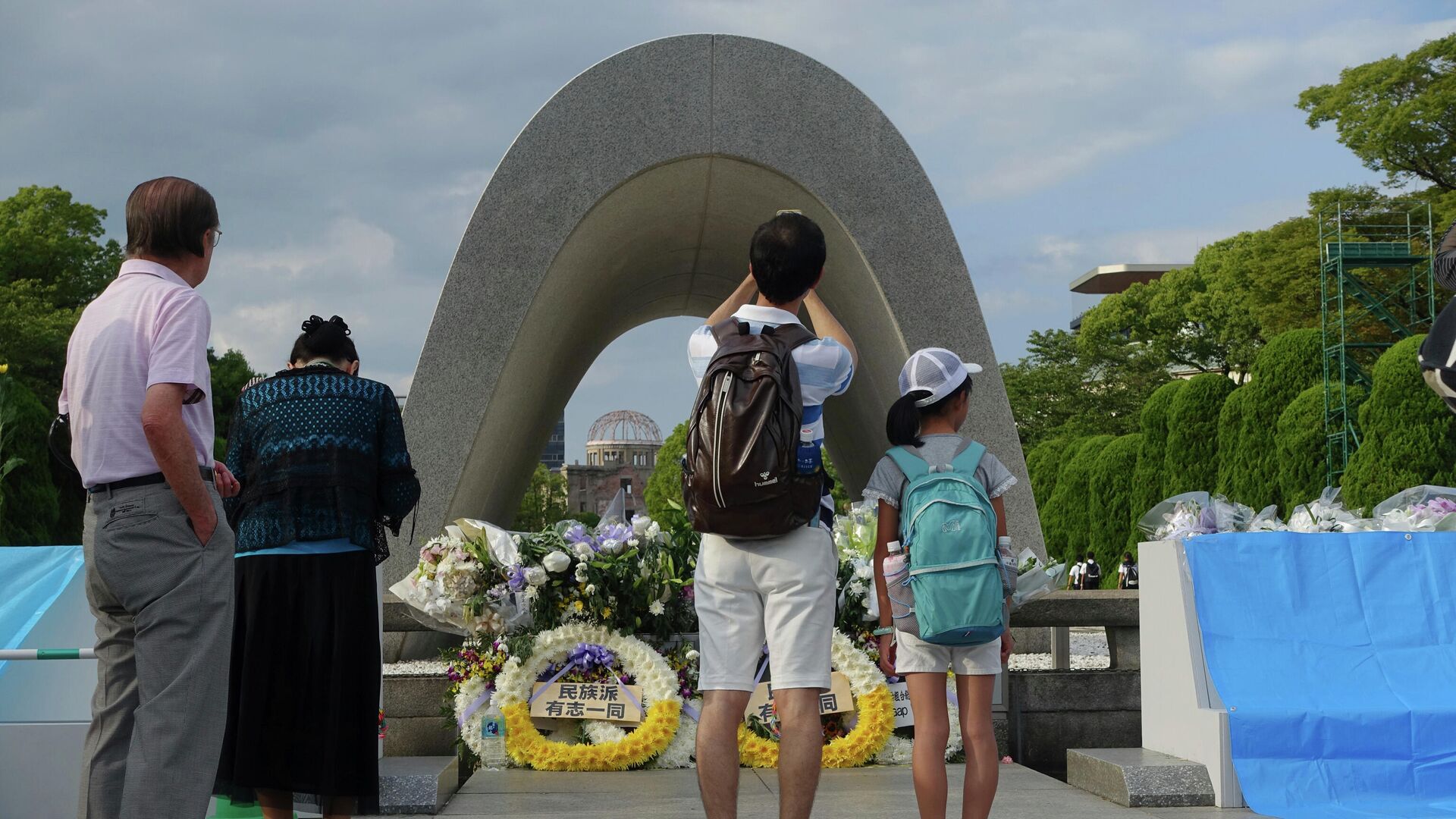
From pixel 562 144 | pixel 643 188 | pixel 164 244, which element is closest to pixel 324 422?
pixel 164 244

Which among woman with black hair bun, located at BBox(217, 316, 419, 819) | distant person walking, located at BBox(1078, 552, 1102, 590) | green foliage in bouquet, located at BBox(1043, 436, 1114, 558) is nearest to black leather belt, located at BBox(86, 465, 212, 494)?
woman with black hair bun, located at BBox(217, 316, 419, 819)

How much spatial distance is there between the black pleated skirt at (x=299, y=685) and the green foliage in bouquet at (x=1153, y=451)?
27.5 m

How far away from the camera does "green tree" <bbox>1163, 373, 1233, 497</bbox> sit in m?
28.7

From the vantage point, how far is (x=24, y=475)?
2853 centimetres

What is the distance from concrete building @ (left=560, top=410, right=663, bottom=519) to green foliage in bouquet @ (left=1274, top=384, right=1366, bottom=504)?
8059 centimetres

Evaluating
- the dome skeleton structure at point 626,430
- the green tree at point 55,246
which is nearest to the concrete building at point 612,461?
the dome skeleton structure at point 626,430

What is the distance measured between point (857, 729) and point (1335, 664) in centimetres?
207

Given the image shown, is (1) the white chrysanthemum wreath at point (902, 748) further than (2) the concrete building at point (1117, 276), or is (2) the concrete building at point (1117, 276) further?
(2) the concrete building at point (1117, 276)

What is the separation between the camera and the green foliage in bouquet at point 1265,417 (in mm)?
27266

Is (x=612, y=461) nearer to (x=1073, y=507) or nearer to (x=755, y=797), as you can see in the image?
(x=1073, y=507)

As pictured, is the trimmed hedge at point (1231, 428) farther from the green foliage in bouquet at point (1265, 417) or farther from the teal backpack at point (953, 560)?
the teal backpack at point (953, 560)

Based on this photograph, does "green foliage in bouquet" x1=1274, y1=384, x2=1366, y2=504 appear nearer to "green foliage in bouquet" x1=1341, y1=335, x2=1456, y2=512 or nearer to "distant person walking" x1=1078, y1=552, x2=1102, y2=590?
"green foliage in bouquet" x1=1341, y1=335, x2=1456, y2=512

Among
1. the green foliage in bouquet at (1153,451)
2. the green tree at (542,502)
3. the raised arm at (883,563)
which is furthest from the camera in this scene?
the green tree at (542,502)

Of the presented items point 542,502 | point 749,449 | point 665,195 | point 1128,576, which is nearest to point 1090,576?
point 1128,576
